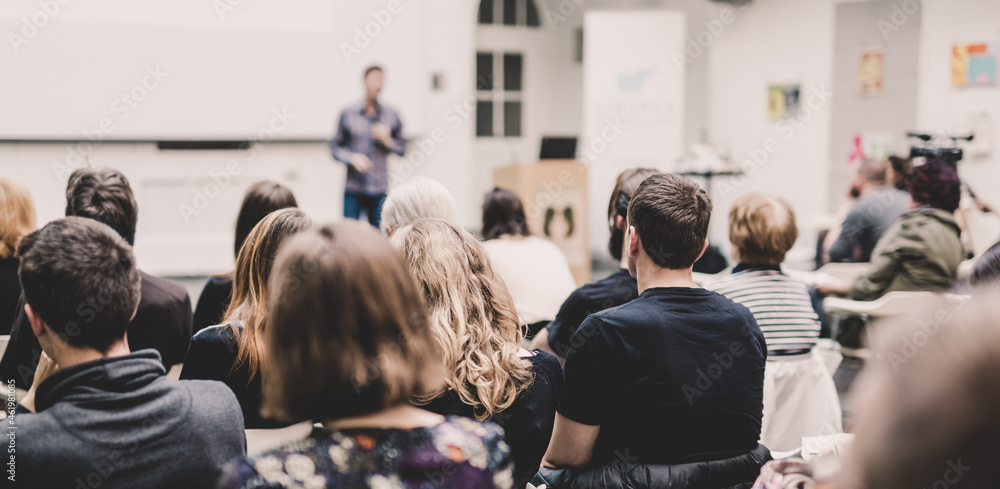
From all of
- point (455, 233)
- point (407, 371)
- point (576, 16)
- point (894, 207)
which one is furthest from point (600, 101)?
point (407, 371)

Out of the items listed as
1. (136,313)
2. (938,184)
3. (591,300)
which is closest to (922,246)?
(938,184)

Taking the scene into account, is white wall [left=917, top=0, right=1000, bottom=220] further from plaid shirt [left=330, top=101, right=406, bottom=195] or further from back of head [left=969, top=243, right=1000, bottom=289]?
back of head [left=969, top=243, right=1000, bottom=289]

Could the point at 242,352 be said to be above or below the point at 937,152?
below

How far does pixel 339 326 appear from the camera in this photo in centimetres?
104

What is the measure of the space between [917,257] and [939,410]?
3.31 meters

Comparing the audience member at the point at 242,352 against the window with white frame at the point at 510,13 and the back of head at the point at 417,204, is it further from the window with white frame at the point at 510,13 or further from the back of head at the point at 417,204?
the window with white frame at the point at 510,13

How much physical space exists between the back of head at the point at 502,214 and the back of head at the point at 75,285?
2064 millimetres

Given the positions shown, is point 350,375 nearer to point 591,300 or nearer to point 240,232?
point 591,300

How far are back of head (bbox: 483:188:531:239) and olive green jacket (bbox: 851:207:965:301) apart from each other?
1676 mm

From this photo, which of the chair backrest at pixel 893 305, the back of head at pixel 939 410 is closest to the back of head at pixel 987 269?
the chair backrest at pixel 893 305

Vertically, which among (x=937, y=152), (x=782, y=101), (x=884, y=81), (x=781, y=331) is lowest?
(x=781, y=331)

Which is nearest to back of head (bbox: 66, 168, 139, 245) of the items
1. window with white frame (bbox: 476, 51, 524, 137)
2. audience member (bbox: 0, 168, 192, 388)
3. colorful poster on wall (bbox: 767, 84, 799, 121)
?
audience member (bbox: 0, 168, 192, 388)

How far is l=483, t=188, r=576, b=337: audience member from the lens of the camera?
10.5ft

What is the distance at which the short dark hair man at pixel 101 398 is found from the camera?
1237 millimetres
